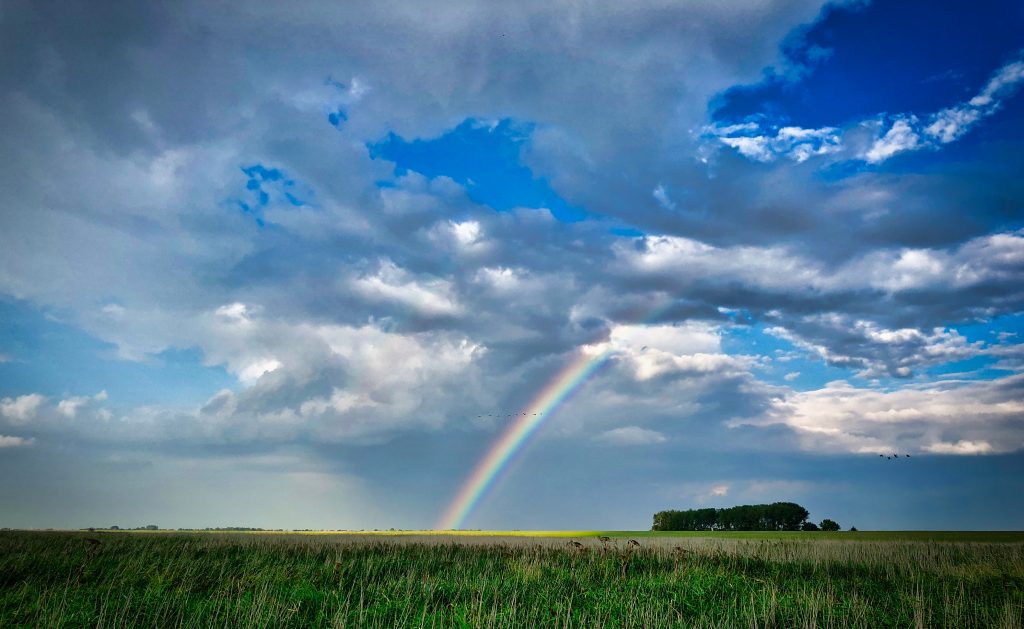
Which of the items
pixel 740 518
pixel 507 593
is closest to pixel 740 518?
pixel 740 518

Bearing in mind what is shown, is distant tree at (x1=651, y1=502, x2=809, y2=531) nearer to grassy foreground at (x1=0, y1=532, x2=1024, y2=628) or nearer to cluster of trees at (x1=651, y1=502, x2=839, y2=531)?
cluster of trees at (x1=651, y1=502, x2=839, y2=531)

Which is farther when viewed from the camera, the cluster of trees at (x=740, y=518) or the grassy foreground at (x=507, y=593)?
the cluster of trees at (x=740, y=518)

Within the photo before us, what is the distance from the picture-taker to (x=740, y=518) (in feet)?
446

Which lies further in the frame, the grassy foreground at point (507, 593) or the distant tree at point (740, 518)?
the distant tree at point (740, 518)

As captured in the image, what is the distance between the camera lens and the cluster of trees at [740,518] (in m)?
130

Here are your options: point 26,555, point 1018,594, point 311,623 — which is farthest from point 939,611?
point 26,555

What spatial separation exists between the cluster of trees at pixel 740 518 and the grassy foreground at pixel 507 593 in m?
117

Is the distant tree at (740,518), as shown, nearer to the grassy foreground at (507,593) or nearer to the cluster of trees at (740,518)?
the cluster of trees at (740,518)

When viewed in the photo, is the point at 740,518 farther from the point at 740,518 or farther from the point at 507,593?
the point at 507,593

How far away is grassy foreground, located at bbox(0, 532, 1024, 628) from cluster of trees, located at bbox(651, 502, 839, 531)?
117320 millimetres

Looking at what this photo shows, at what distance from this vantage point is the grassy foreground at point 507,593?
38.8 feet

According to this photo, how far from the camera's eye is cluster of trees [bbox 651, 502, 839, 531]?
130m

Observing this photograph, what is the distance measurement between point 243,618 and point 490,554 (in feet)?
55.6

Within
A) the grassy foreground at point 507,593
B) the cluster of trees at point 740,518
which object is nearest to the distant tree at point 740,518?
the cluster of trees at point 740,518
